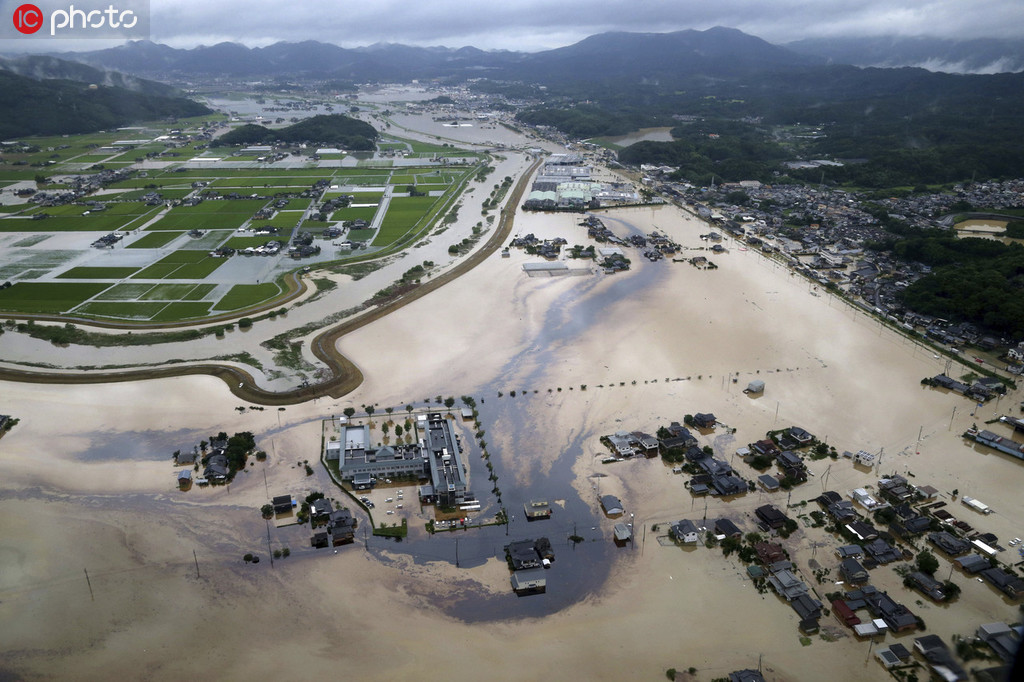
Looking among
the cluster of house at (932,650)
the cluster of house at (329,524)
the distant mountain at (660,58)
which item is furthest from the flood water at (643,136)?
the distant mountain at (660,58)

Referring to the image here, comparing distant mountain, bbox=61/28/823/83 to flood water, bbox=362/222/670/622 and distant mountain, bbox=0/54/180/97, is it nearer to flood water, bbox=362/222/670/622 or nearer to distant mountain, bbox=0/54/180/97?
distant mountain, bbox=0/54/180/97

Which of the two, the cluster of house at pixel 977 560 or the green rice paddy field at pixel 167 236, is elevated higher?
the green rice paddy field at pixel 167 236

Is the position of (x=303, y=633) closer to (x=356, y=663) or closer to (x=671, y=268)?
(x=356, y=663)

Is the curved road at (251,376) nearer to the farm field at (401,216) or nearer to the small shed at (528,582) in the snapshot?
the small shed at (528,582)

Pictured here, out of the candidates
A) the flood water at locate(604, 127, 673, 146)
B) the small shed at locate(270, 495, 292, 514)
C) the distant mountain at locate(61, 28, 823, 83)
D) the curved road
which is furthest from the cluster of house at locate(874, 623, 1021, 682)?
the distant mountain at locate(61, 28, 823, 83)

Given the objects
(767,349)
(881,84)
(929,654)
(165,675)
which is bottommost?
(165,675)

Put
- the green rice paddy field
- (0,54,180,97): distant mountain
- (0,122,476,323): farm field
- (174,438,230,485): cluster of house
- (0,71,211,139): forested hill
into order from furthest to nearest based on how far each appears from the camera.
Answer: (0,54,180,97): distant mountain, (0,71,211,139): forested hill, (0,122,476,323): farm field, the green rice paddy field, (174,438,230,485): cluster of house

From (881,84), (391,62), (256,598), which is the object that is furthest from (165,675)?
(391,62)
